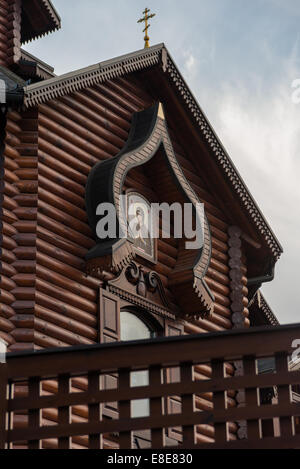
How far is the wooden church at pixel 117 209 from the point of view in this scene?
43.4 feet

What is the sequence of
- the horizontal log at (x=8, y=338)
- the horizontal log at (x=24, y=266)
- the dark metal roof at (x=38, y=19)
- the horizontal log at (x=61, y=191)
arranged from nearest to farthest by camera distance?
1. the horizontal log at (x=8, y=338)
2. the horizontal log at (x=24, y=266)
3. the horizontal log at (x=61, y=191)
4. the dark metal roof at (x=38, y=19)

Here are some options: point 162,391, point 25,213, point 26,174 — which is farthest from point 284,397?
point 26,174

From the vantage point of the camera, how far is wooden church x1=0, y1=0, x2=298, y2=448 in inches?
521

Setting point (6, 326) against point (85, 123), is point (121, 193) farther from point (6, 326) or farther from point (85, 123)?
point (6, 326)

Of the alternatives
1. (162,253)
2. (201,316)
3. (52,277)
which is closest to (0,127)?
(52,277)

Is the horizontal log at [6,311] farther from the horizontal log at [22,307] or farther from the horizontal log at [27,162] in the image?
the horizontal log at [27,162]

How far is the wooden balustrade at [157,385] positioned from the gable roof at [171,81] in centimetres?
721

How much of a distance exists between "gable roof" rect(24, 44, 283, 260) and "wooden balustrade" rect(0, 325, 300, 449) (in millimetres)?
7213

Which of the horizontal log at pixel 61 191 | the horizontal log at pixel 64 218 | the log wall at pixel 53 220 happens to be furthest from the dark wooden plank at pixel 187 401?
the horizontal log at pixel 61 191

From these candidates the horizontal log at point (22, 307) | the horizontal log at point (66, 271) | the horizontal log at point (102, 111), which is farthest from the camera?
the horizontal log at point (102, 111)

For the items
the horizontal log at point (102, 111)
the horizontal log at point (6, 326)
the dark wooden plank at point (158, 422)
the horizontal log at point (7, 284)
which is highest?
the horizontal log at point (102, 111)

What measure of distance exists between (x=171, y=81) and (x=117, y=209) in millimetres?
3504

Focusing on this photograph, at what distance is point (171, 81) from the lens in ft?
54.7
